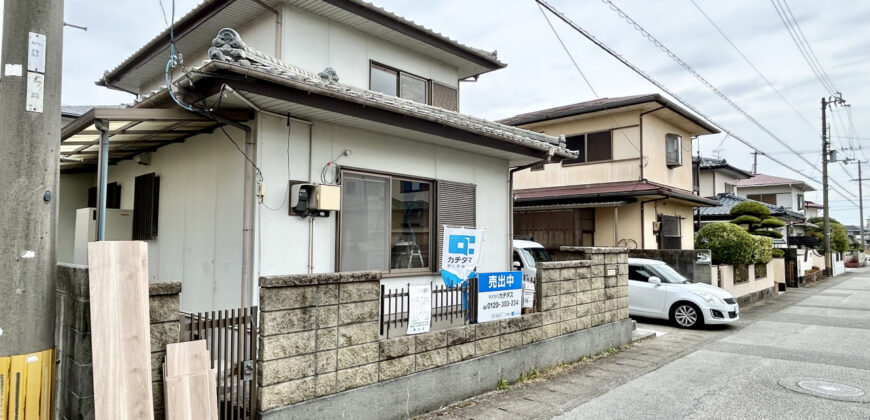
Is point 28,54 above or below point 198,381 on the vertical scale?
above

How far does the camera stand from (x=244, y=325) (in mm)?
3877

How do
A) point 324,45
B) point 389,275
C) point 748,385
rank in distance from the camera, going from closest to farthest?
point 748,385
point 389,275
point 324,45

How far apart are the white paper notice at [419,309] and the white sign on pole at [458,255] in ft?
2.26

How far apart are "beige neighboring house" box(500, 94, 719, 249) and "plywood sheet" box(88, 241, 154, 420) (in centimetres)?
1330

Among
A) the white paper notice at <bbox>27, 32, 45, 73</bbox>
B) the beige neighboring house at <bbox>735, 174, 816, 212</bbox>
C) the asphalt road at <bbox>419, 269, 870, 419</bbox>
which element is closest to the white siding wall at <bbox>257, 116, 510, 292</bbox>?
the asphalt road at <bbox>419, 269, 870, 419</bbox>

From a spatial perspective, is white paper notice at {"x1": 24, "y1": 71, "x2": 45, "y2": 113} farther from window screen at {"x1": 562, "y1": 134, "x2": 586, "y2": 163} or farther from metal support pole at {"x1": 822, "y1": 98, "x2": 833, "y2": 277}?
metal support pole at {"x1": 822, "y1": 98, "x2": 833, "y2": 277}

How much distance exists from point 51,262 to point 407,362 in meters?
3.06

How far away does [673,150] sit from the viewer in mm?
16844

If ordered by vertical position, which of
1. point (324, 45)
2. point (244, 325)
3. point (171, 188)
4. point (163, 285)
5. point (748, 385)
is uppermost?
point (324, 45)

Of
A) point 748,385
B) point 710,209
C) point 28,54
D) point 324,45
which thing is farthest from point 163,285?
point 710,209

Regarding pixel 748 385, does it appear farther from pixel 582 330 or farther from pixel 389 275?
pixel 389 275

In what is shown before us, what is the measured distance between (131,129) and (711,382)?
8044mm

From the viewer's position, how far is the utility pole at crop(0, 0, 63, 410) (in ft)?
9.64

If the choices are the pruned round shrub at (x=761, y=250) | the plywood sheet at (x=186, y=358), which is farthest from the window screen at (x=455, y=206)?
the pruned round shrub at (x=761, y=250)
